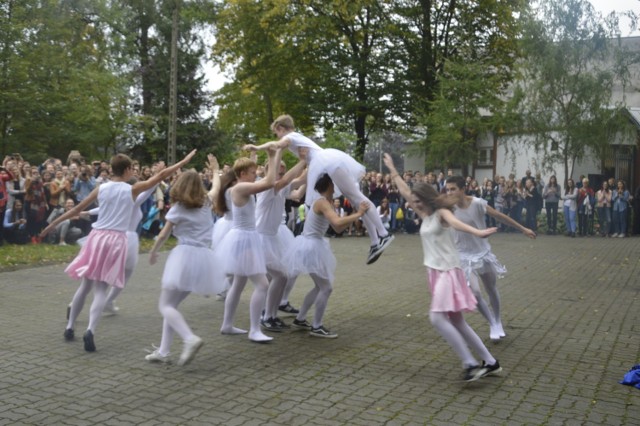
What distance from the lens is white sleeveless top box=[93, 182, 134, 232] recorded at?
7.83m

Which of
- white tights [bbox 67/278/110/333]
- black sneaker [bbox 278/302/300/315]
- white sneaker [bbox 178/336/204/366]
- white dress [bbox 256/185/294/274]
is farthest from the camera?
black sneaker [bbox 278/302/300/315]

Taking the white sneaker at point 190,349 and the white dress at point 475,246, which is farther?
the white dress at point 475,246

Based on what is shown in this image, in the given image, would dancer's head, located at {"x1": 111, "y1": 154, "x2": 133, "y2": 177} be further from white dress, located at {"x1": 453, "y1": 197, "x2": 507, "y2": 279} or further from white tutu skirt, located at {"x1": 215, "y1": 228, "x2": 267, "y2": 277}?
white dress, located at {"x1": 453, "y1": 197, "x2": 507, "y2": 279}

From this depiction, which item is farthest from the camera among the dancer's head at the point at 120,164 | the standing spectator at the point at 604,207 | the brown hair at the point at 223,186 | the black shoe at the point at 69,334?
the standing spectator at the point at 604,207

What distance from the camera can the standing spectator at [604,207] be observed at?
2562 centimetres

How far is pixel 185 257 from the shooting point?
719 cm

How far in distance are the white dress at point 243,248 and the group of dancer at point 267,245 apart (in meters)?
0.01

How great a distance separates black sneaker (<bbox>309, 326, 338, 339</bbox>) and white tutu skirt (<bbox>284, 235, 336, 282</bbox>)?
1.98 ft

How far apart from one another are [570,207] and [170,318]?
21702mm

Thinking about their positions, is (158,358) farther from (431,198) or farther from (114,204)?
(431,198)

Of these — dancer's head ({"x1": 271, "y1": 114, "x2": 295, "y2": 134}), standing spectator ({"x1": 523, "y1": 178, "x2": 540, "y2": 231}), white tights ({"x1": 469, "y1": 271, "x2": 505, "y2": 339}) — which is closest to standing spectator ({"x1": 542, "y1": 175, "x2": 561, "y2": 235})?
standing spectator ({"x1": 523, "y1": 178, "x2": 540, "y2": 231})

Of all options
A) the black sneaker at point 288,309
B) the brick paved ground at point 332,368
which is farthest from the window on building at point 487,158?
the black sneaker at point 288,309

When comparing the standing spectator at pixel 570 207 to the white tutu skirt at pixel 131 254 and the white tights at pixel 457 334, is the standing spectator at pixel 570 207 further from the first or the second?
the white tights at pixel 457 334

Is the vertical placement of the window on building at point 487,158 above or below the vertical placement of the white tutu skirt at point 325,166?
above
